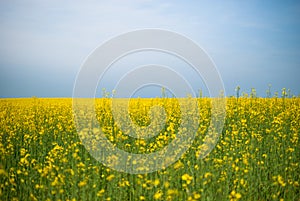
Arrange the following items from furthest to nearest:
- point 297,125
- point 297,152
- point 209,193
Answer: point 297,125 → point 297,152 → point 209,193

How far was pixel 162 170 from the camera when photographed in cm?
668

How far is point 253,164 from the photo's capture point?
23.7 feet

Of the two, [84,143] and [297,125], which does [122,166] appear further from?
[297,125]

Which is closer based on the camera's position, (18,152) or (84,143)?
(84,143)

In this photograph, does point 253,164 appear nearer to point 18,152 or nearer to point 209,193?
point 209,193

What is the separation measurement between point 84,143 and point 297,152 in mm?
4800

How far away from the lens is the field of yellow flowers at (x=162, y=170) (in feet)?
18.4

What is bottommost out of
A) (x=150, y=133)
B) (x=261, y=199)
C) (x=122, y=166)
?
(x=261, y=199)

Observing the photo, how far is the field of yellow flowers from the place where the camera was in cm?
562

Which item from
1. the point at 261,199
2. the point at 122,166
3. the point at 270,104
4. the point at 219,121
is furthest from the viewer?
the point at 270,104

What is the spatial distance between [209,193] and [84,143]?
3824mm

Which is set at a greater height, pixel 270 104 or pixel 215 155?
pixel 270 104

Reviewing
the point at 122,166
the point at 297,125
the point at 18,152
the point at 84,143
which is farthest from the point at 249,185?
the point at 18,152

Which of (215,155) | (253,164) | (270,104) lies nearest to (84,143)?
(215,155)
